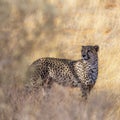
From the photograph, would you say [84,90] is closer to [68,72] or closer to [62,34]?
[68,72]

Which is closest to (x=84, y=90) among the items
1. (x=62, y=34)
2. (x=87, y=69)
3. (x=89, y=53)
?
(x=87, y=69)

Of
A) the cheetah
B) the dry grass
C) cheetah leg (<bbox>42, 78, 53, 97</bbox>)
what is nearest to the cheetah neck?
the cheetah

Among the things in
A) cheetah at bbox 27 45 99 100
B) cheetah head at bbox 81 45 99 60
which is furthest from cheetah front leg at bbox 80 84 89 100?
cheetah head at bbox 81 45 99 60

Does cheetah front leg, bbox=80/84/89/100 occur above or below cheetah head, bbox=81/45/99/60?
below

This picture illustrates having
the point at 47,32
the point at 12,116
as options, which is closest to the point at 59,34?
the point at 47,32

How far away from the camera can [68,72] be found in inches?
322

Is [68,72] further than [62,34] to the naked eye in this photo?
No

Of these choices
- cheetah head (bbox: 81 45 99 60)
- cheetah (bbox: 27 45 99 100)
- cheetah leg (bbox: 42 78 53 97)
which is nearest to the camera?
cheetah leg (bbox: 42 78 53 97)

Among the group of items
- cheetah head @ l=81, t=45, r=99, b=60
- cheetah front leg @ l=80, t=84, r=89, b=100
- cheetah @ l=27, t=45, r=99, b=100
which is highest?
cheetah head @ l=81, t=45, r=99, b=60

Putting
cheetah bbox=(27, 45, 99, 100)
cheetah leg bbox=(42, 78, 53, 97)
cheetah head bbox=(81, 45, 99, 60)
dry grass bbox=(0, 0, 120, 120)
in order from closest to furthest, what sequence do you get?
1. cheetah leg bbox=(42, 78, 53, 97)
2. cheetah head bbox=(81, 45, 99, 60)
3. cheetah bbox=(27, 45, 99, 100)
4. dry grass bbox=(0, 0, 120, 120)

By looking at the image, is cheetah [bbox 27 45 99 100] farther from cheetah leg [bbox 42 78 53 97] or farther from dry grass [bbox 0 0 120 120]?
dry grass [bbox 0 0 120 120]

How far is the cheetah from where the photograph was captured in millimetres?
8133

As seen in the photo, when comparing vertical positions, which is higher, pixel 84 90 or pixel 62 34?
pixel 62 34

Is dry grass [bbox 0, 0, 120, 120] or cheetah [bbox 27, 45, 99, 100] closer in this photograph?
cheetah [bbox 27, 45, 99, 100]
